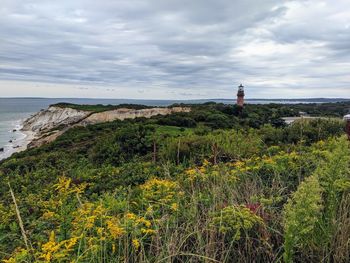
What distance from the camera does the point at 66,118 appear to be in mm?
57688

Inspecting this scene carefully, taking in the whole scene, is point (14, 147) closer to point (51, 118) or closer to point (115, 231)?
point (51, 118)

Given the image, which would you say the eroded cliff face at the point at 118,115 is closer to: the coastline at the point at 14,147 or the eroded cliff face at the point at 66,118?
the eroded cliff face at the point at 66,118

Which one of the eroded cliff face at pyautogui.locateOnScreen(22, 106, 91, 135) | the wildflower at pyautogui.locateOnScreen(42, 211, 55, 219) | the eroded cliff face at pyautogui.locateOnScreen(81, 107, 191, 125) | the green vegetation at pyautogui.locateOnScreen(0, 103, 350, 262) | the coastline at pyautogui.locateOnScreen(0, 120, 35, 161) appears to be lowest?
the coastline at pyautogui.locateOnScreen(0, 120, 35, 161)

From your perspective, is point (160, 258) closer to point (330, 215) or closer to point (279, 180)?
point (330, 215)

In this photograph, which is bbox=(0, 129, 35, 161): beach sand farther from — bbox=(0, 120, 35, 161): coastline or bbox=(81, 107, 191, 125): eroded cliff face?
bbox=(81, 107, 191, 125): eroded cliff face

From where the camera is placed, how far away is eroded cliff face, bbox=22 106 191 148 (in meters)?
39.9

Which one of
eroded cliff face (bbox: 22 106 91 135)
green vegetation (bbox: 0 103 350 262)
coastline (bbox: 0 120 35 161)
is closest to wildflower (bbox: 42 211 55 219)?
green vegetation (bbox: 0 103 350 262)

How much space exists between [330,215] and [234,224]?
2.57ft

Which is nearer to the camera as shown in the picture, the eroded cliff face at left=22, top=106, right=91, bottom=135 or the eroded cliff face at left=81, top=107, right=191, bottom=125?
the eroded cliff face at left=81, top=107, right=191, bottom=125

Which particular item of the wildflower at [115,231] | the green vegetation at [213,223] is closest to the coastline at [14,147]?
the green vegetation at [213,223]

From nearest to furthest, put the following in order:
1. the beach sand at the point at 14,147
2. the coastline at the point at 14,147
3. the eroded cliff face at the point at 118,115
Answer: the coastline at the point at 14,147, the beach sand at the point at 14,147, the eroded cliff face at the point at 118,115

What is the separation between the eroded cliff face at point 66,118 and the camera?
3994 centimetres

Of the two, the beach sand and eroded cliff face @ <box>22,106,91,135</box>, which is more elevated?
eroded cliff face @ <box>22,106,91,135</box>

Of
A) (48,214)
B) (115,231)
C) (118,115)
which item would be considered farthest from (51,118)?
(115,231)
